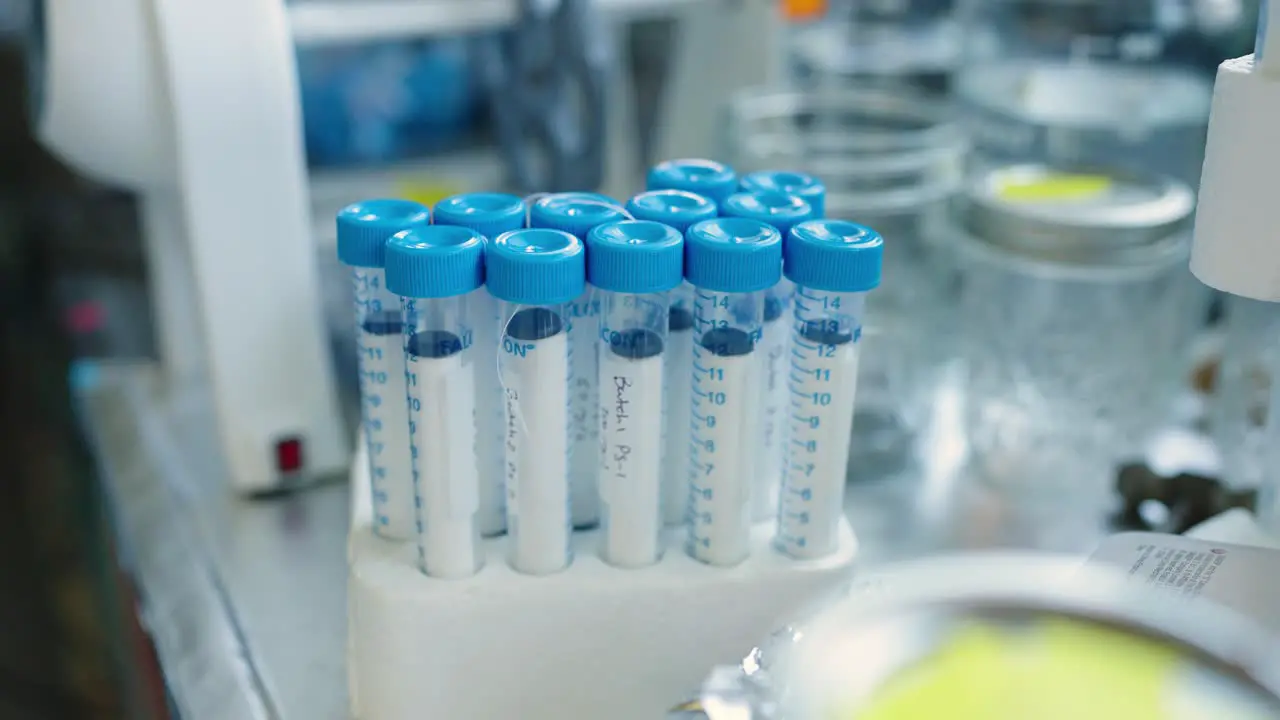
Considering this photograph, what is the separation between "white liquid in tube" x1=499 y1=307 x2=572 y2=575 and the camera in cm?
60

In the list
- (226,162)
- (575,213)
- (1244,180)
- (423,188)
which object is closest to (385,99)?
(423,188)

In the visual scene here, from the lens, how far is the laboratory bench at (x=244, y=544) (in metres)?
0.75

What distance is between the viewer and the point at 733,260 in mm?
584

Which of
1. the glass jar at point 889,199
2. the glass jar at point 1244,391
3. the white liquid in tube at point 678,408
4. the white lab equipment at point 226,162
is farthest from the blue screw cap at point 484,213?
the glass jar at point 1244,391

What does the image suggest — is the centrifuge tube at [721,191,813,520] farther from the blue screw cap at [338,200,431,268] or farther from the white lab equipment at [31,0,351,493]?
the white lab equipment at [31,0,351,493]

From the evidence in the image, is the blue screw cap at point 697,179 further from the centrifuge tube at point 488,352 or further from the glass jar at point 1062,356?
the glass jar at point 1062,356

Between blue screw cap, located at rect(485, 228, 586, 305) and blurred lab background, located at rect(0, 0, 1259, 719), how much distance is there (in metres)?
0.34

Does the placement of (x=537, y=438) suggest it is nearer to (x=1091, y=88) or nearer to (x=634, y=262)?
(x=634, y=262)

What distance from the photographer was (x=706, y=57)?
3.88 ft

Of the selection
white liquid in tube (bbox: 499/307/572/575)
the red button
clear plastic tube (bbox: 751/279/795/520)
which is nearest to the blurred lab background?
the red button

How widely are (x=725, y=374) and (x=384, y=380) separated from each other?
19cm

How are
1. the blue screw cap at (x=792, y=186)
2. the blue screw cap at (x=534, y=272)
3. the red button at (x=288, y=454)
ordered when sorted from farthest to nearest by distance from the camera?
the red button at (x=288, y=454), the blue screw cap at (x=792, y=186), the blue screw cap at (x=534, y=272)

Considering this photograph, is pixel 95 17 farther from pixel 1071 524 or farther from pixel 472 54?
pixel 1071 524

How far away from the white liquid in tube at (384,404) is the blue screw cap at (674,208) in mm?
146
